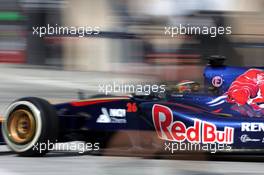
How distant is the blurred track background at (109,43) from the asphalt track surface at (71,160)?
25 millimetres

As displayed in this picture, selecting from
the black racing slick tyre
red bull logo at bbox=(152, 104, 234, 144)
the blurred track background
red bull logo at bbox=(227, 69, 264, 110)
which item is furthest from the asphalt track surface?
red bull logo at bbox=(227, 69, 264, 110)

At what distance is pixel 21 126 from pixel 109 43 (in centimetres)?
579

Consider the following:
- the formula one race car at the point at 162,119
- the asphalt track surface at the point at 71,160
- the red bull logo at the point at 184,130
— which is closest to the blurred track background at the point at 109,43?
the asphalt track surface at the point at 71,160

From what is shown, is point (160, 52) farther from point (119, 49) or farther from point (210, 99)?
point (210, 99)

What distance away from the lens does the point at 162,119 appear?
25.1 ft

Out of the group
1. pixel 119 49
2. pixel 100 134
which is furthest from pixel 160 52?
pixel 100 134

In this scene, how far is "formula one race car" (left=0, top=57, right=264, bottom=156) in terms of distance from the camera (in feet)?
24.3

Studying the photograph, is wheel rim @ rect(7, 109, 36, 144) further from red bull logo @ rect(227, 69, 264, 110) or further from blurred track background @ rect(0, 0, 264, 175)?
red bull logo @ rect(227, 69, 264, 110)

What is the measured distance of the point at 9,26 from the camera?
15.2m

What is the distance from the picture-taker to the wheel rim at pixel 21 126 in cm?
785

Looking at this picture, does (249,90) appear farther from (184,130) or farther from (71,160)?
(71,160)

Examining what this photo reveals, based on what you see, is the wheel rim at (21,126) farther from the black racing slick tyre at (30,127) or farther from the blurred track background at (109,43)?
the blurred track background at (109,43)

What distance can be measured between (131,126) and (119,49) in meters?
5.58

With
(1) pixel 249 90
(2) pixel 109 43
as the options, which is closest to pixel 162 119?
(1) pixel 249 90
